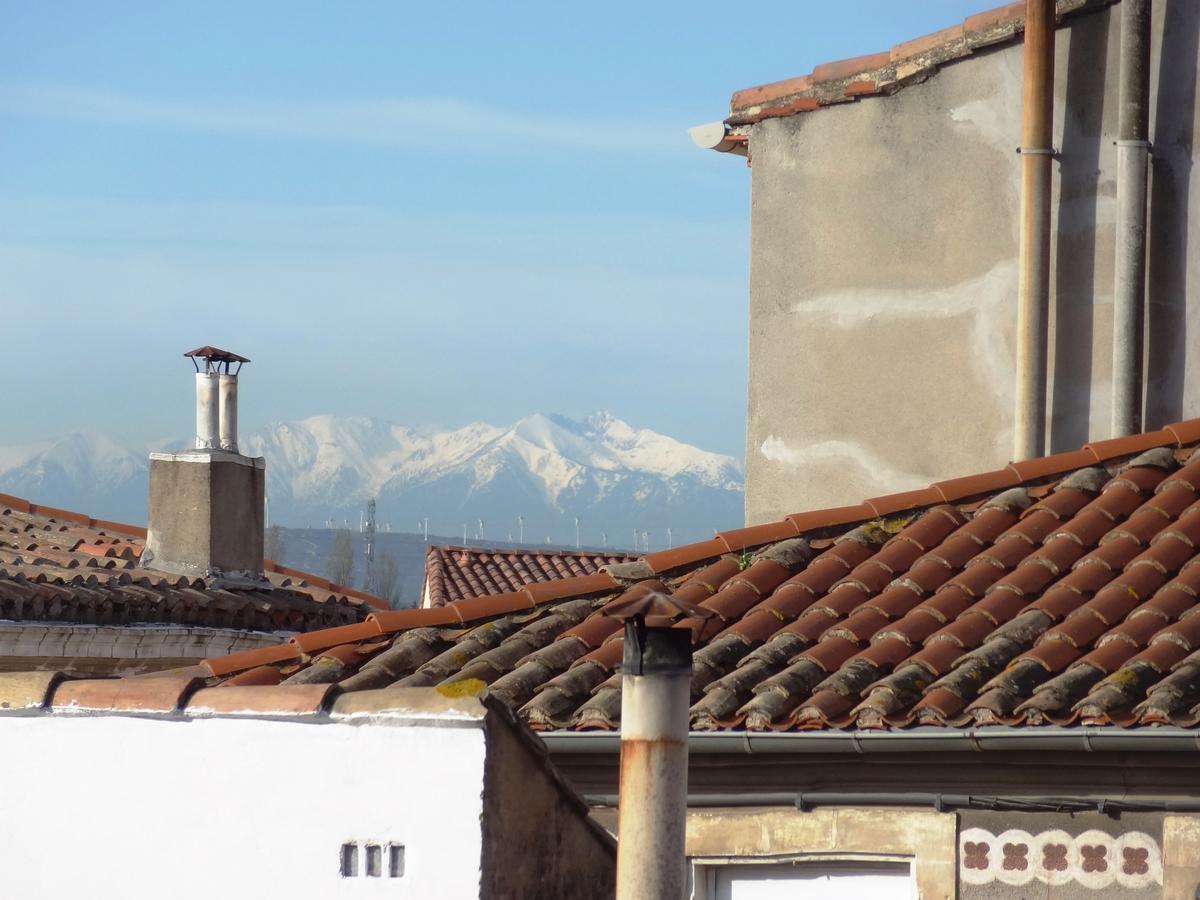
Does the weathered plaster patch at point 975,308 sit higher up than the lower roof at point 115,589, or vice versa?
the weathered plaster patch at point 975,308

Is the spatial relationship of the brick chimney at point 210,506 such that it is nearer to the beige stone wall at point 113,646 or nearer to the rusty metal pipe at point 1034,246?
the beige stone wall at point 113,646

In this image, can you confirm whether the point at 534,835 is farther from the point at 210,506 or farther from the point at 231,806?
the point at 210,506

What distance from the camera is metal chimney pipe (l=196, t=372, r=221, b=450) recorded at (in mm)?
18375

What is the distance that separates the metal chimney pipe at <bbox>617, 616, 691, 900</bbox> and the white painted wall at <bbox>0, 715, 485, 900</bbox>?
0.51m

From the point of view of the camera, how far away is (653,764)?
5.83 m

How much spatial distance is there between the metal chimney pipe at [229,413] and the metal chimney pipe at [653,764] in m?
12.9

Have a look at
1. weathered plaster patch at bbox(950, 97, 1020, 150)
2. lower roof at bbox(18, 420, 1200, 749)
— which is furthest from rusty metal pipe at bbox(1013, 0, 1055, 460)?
lower roof at bbox(18, 420, 1200, 749)

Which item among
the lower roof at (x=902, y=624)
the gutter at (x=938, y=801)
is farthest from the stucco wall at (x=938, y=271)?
the gutter at (x=938, y=801)

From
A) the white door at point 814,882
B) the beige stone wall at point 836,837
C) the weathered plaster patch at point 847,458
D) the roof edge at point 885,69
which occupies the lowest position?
the white door at point 814,882

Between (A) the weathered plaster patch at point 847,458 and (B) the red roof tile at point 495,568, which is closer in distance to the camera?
(A) the weathered plaster patch at point 847,458

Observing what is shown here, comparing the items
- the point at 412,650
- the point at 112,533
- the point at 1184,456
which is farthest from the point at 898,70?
the point at 112,533

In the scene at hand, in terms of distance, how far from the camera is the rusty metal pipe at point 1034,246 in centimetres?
1115

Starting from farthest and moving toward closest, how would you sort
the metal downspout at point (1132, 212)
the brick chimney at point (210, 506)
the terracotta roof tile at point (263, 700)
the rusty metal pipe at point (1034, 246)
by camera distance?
the brick chimney at point (210, 506) < the rusty metal pipe at point (1034, 246) < the metal downspout at point (1132, 212) < the terracotta roof tile at point (263, 700)

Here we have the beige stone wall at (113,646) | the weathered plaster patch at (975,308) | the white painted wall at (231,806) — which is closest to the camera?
the white painted wall at (231,806)
